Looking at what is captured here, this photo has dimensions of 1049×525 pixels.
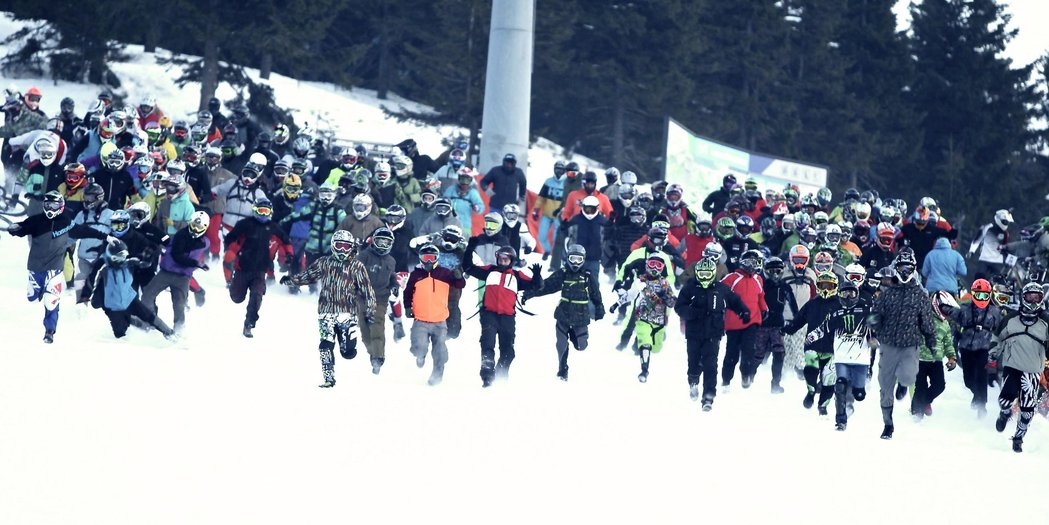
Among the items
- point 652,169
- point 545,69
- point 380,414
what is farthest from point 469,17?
point 380,414

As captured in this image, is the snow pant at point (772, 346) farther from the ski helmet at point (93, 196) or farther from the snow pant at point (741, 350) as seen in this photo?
the ski helmet at point (93, 196)

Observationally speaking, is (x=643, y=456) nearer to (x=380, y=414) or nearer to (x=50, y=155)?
(x=380, y=414)

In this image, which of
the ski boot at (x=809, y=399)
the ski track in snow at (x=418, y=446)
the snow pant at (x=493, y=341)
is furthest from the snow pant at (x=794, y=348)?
the snow pant at (x=493, y=341)

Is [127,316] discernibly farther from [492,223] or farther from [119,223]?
[492,223]

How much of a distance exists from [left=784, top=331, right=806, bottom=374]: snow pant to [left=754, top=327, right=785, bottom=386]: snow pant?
24cm

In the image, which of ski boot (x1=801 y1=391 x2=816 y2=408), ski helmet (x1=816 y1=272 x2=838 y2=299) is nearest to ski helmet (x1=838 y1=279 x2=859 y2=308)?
ski helmet (x1=816 y1=272 x2=838 y2=299)

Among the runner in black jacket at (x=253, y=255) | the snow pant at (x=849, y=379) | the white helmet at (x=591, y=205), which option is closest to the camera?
the snow pant at (x=849, y=379)

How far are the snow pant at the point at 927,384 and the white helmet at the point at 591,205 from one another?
6323 millimetres

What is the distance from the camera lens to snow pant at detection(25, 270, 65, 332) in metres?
16.2

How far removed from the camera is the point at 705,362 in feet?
54.9

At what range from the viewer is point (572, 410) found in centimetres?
1546

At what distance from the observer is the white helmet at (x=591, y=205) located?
22078 millimetres

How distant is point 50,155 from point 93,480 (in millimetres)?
10319

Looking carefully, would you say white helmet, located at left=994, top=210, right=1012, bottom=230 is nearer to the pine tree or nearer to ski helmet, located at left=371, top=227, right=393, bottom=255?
ski helmet, located at left=371, top=227, right=393, bottom=255
